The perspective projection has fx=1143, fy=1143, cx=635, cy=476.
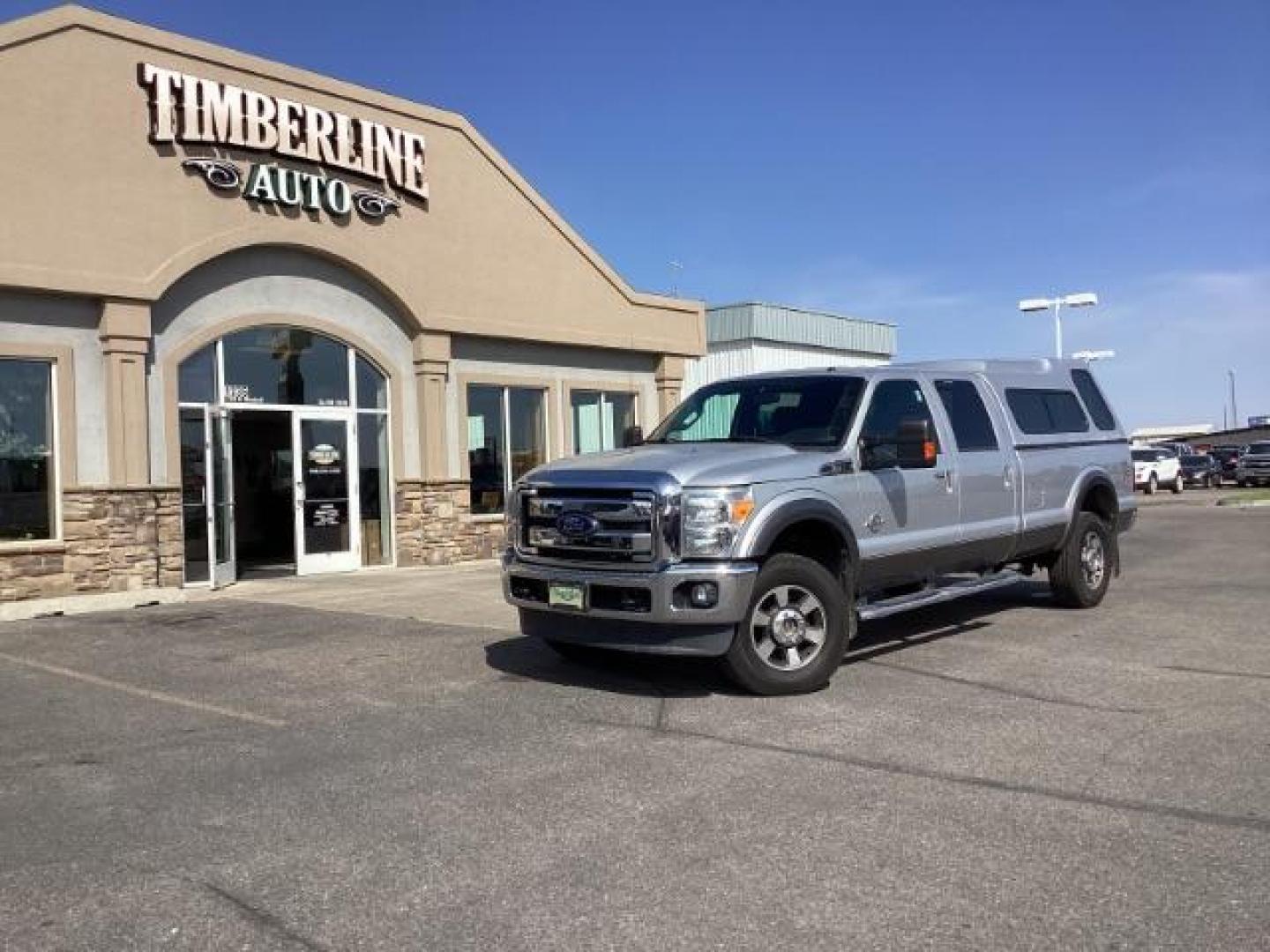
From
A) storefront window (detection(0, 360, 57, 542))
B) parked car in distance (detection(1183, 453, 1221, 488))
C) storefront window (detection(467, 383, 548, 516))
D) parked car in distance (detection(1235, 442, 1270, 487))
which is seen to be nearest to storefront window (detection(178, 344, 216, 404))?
storefront window (detection(0, 360, 57, 542))

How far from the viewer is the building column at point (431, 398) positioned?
16.3 m

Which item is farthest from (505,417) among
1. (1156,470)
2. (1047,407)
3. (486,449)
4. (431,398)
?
(1156,470)

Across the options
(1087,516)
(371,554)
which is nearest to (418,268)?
(371,554)

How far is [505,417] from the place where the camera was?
1791 centimetres

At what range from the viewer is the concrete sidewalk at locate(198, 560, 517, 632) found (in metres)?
11.1

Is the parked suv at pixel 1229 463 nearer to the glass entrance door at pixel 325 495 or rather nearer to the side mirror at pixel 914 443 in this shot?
the glass entrance door at pixel 325 495

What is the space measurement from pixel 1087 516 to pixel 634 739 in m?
5.98

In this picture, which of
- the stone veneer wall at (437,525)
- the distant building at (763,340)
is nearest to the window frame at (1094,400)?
the stone veneer wall at (437,525)

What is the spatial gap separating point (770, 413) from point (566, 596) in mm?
2285

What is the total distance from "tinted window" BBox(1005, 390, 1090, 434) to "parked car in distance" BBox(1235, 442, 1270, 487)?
34.3m

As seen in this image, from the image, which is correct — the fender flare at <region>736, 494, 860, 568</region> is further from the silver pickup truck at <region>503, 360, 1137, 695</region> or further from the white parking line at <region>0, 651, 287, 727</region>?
the white parking line at <region>0, 651, 287, 727</region>

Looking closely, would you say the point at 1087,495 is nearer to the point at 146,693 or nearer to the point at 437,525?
the point at 146,693

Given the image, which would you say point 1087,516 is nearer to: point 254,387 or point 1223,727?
point 1223,727

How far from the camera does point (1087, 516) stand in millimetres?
10336
